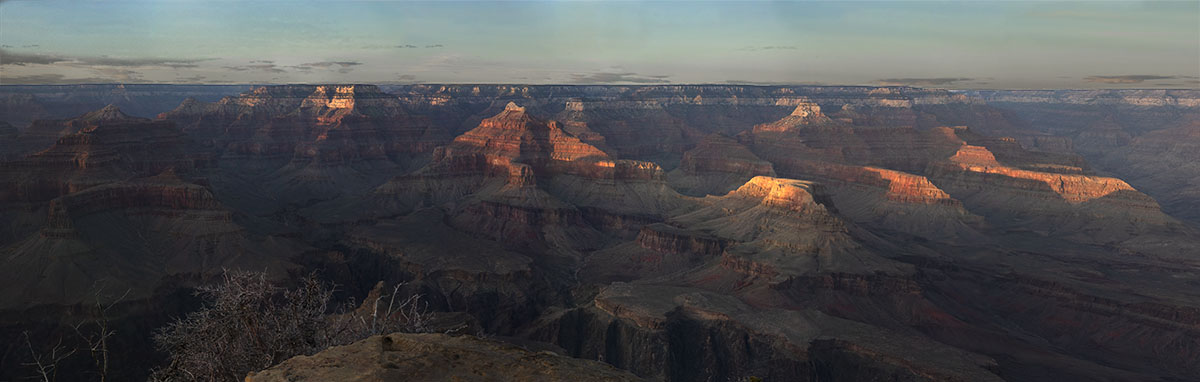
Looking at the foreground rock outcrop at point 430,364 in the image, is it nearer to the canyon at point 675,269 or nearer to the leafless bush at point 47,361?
the leafless bush at point 47,361

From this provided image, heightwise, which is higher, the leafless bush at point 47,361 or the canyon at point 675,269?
the leafless bush at point 47,361

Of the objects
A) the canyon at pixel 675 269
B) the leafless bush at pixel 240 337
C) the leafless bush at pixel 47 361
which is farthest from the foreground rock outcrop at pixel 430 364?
the canyon at pixel 675 269

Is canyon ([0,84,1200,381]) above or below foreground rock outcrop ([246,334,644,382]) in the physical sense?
below

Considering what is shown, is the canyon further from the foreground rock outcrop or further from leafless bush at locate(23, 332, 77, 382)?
the foreground rock outcrop

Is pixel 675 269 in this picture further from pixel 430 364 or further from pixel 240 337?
pixel 430 364

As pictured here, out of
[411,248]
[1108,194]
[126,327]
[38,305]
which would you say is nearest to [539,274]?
[411,248]

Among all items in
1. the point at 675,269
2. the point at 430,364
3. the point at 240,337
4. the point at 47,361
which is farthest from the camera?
the point at 675,269

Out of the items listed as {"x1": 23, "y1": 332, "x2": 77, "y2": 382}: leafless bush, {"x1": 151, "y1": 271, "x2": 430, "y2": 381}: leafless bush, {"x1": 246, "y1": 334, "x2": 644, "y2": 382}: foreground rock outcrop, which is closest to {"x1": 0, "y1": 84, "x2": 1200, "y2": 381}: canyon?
{"x1": 23, "y1": 332, "x2": 77, "y2": 382}: leafless bush

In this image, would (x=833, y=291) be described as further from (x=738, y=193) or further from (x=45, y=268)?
(x=45, y=268)

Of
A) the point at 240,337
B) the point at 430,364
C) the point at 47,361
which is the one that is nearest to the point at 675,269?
the point at 47,361
